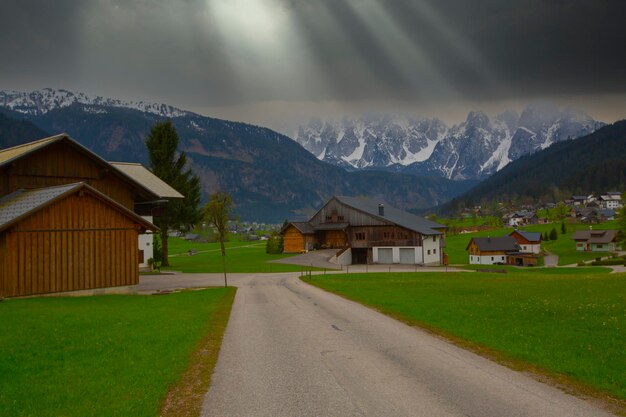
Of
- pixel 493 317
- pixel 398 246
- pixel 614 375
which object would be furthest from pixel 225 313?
pixel 398 246

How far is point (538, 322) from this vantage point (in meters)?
19.6

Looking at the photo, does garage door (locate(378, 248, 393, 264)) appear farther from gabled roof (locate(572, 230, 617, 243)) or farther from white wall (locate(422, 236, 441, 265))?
gabled roof (locate(572, 230, 617, 243))

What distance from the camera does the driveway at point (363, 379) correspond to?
404 inches

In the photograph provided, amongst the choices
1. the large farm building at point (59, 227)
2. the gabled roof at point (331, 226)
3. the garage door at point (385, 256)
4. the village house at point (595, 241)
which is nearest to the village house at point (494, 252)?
the village house at point (595, 241)

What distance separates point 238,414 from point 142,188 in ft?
116

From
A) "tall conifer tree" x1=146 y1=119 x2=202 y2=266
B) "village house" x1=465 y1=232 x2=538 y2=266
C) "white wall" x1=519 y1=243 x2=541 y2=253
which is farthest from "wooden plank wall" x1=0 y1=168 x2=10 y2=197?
"white wall" x1=519 y1=243 x2=541 y2=253

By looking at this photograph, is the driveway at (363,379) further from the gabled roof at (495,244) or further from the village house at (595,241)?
the village house at (595,241)

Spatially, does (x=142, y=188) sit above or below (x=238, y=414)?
above

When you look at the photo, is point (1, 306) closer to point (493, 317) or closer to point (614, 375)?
point (493, 317)

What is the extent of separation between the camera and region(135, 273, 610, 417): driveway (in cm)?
1027

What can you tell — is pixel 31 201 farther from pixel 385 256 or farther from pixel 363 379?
pixel 385 256

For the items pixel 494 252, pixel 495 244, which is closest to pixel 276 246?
pixel 494 252

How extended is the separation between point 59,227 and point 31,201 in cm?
263

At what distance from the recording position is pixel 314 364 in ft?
45.7
